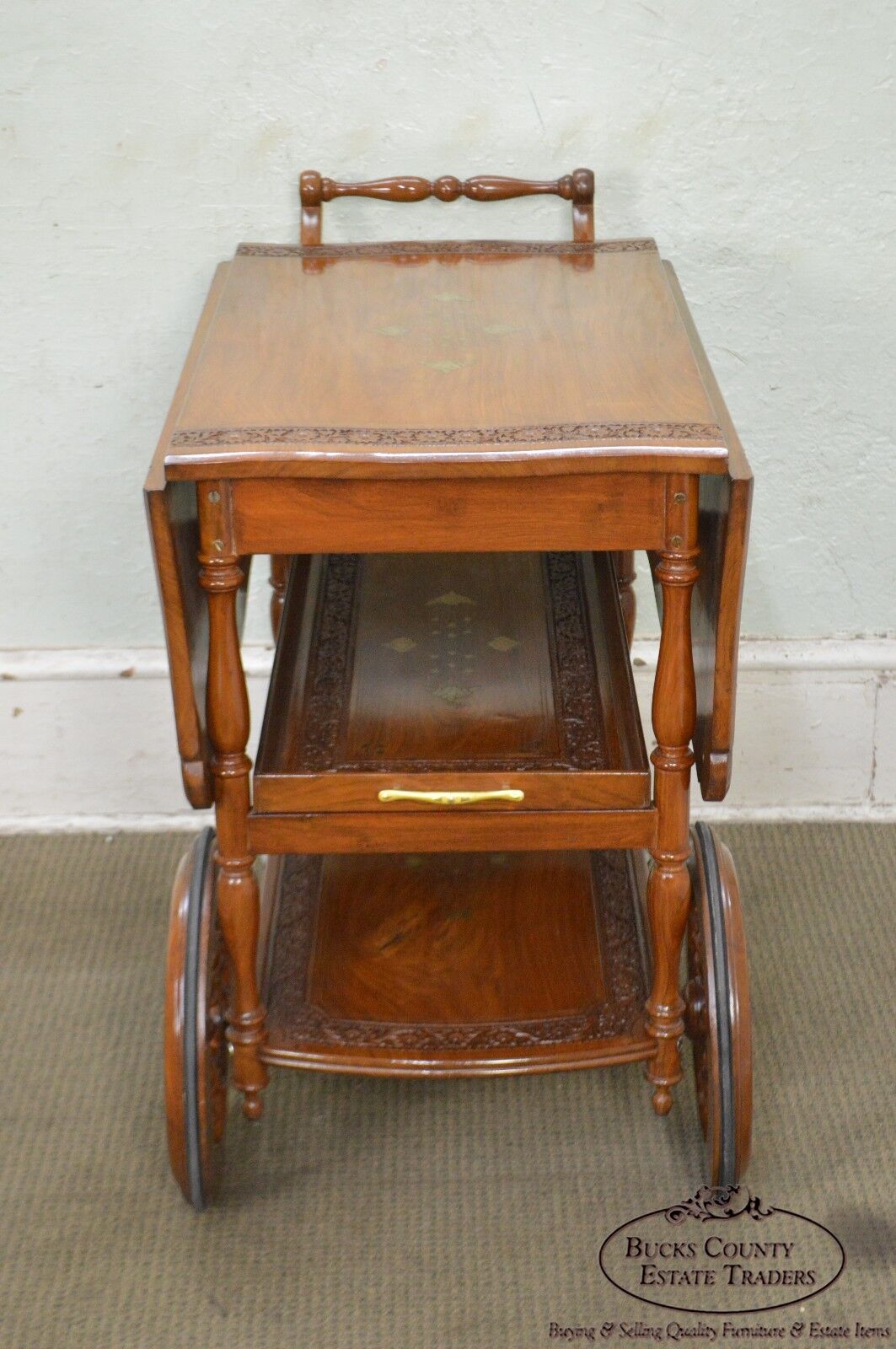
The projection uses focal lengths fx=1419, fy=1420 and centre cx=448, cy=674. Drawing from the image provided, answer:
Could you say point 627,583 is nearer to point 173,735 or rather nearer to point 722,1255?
point 173,735

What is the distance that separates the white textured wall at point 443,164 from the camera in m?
1.81

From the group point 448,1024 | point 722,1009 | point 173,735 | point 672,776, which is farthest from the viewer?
point 173,735

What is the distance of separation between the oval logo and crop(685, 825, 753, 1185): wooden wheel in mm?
41

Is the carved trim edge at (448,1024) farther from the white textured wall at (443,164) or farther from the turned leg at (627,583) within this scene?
the white textured wall at (443,164)

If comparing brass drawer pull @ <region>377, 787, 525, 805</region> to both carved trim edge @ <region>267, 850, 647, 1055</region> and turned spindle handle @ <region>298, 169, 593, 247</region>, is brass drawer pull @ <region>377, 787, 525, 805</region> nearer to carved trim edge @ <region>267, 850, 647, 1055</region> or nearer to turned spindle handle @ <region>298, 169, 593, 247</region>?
carved trim edge @ <region>267, 850, 647, 1055</region>

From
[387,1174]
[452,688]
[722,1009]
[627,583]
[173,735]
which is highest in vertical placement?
[452,688]

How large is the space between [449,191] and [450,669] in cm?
63

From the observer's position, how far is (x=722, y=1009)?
149 cm

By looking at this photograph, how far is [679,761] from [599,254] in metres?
0.71

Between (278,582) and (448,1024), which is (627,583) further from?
(448,1024)

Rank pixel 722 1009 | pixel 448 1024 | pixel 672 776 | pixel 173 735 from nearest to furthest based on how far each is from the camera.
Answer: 1. pixel 672 776
2. pixel 722 1009
3. pixel 448 1024
4. pixel 173 735

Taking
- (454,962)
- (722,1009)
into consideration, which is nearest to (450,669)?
(454,962)

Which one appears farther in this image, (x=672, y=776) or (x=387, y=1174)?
(x=387, y=1174)

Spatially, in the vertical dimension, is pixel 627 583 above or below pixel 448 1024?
above
